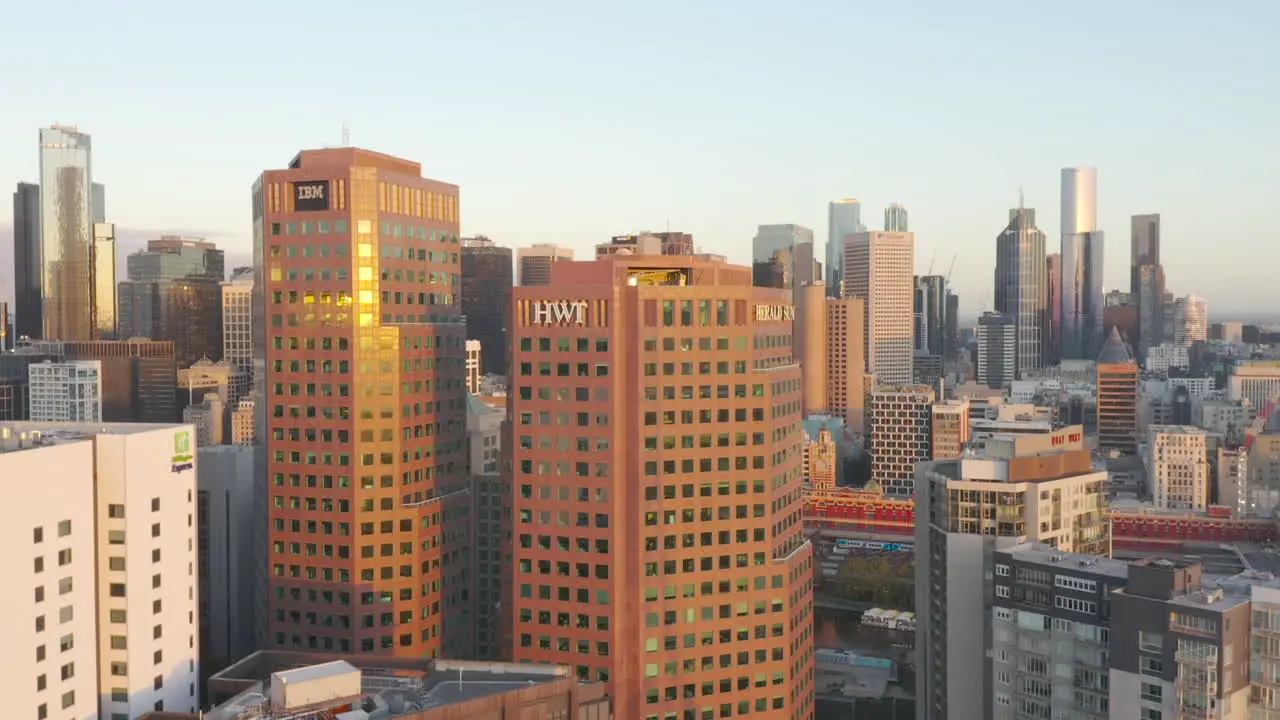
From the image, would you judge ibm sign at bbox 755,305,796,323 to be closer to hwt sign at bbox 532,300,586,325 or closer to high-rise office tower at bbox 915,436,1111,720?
hwt sign at bbox 532,300,586,325

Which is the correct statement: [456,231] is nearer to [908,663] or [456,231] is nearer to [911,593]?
[908,663]

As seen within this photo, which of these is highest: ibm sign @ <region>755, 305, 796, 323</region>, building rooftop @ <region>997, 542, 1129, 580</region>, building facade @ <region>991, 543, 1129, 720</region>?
ibm sign @ <region>755, 305, 796, 323</region>

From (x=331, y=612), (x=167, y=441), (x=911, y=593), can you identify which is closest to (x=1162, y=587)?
(x=167, y=441)

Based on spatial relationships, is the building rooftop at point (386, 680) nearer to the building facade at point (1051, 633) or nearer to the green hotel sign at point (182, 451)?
the green hotel sign at point (182, 451)

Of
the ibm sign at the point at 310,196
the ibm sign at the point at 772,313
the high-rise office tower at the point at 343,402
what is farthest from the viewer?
the high-rise office tower at the point at 343,402

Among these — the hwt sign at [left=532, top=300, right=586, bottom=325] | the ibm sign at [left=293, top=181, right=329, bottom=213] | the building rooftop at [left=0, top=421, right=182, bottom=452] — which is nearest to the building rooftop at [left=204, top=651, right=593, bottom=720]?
the building rooftop at [left=0, top=421, right=182, bottom=452]

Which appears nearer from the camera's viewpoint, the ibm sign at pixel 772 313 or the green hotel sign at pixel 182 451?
the green hotel sign at pixel 182 451

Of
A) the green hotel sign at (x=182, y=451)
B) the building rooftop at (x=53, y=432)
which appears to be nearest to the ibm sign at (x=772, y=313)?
the green hotel sign at (x=182, y=451)
